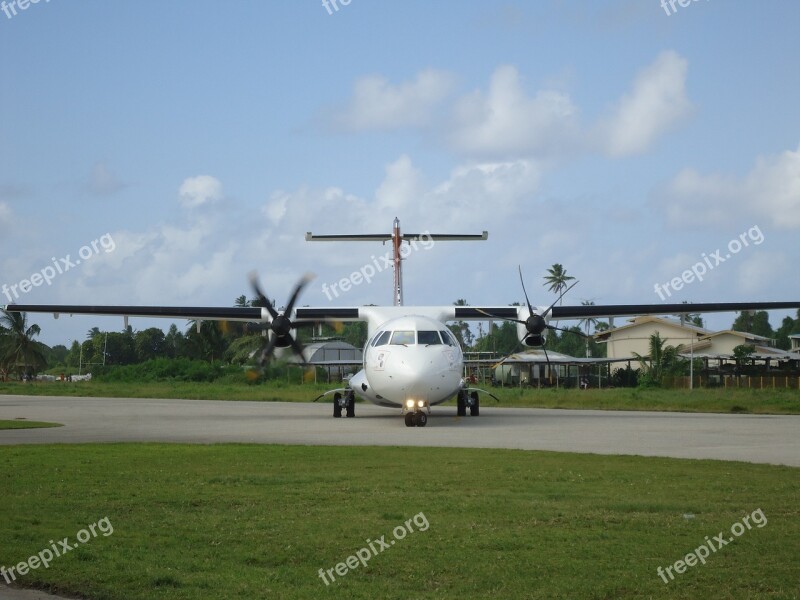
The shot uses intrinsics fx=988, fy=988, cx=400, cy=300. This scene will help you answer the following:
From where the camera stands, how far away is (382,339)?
81.6ft

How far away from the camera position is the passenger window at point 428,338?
79.3 ft

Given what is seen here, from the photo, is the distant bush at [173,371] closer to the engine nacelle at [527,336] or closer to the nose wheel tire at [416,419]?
the engine nacelle at [527,336]

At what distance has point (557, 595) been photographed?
6676 mm

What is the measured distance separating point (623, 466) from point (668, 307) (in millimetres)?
17127

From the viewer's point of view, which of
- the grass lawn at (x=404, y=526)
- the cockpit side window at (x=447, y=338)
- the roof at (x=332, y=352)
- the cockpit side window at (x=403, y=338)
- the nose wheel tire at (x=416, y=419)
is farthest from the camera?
the roof at (x=332, y=352)

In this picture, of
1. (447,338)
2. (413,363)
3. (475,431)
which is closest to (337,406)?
(447,338)

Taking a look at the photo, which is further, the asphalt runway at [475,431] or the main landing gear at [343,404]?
the main landing gear at [343,404]

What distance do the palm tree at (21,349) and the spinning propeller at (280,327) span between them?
70396mm

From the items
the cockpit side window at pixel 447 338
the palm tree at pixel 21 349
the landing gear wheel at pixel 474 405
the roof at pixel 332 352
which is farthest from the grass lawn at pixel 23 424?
the palm tree at pixel 21 349

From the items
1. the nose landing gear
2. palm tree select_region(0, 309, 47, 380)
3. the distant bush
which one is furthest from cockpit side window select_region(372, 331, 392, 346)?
palm tree select_region(0, 309, 47, 380)

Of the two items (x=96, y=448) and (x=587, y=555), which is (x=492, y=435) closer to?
(x=96, y=448)

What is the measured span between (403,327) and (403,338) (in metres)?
0.40

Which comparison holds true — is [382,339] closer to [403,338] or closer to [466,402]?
[403,338]

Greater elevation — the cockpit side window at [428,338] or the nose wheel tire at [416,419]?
the cockpit side window at [428,338]
